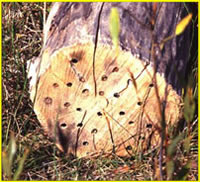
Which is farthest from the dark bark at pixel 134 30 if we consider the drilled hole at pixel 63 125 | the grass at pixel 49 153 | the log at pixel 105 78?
the drilled hole at pixel 63 125

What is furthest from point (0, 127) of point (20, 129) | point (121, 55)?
point (121, 55)

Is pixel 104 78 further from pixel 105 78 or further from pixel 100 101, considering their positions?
pixel 100 101

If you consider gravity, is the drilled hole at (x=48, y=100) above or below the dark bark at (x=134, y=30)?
below

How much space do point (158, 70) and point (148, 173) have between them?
0.45 meters

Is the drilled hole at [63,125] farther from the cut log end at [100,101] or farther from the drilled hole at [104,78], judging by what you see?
the drilled hole at [104,78]

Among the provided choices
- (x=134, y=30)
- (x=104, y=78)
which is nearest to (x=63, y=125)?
(x=104, y=78)

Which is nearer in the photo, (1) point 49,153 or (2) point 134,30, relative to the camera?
(2) point 134,30

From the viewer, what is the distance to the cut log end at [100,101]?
1.88 m

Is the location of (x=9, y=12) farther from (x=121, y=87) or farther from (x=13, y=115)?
(x=121, y=87)

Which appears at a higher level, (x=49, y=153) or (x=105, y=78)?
(x=105, y=78)

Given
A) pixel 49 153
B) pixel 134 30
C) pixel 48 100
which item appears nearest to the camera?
pixel 134 30

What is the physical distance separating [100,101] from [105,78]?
111 millimetres

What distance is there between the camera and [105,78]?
6.35 feet

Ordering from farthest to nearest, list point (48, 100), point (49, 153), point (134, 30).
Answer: point (49, 153) < point (48, 100) < point (134, 30)
